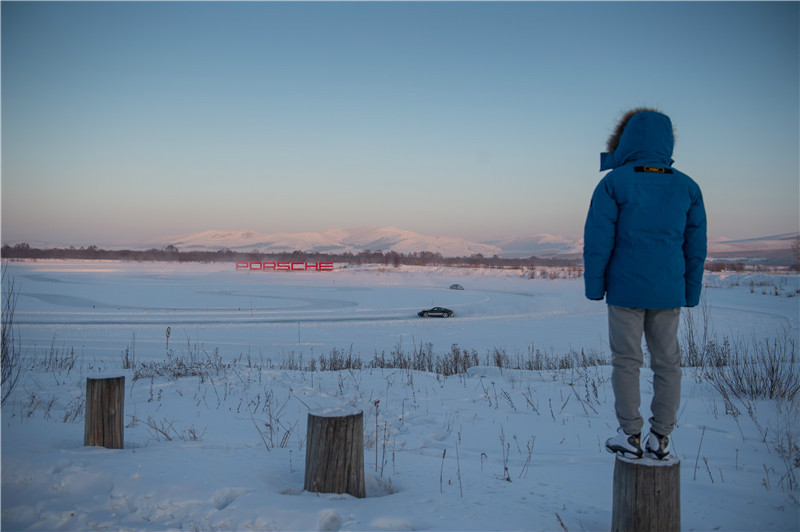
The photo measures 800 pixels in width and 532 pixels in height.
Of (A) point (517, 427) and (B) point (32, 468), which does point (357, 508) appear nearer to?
(B) point (32, 468)

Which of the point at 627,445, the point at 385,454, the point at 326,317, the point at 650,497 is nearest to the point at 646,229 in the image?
the point at 627,445

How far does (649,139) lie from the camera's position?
3.34 meters

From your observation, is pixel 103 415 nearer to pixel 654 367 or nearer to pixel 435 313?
pixel 654 367

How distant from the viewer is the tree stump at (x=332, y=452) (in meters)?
3.17

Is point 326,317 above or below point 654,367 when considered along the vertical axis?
below

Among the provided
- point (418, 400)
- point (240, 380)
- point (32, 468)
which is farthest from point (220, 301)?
point (32, 468)

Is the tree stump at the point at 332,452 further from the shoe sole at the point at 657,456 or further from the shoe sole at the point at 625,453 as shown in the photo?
the shoe sole at the point at 657,456

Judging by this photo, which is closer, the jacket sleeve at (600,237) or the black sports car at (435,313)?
the jacket sleeve at (600,237)

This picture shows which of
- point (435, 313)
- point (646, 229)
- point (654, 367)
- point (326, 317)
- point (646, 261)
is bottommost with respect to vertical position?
point (326, 317)

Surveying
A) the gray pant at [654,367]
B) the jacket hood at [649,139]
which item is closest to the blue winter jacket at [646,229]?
the jacket hood at [649,139]

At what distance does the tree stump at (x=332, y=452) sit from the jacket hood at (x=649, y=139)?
2590 mm

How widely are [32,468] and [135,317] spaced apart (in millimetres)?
25091

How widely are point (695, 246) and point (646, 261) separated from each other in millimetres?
429

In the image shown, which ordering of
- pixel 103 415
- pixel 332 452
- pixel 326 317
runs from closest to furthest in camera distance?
1. pixel 332 452
2. pixel 103 415
3. pixel 326 317
